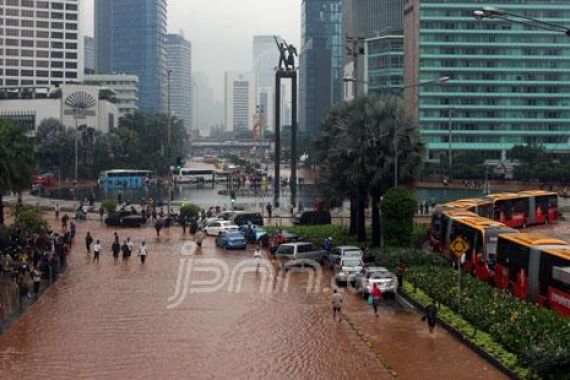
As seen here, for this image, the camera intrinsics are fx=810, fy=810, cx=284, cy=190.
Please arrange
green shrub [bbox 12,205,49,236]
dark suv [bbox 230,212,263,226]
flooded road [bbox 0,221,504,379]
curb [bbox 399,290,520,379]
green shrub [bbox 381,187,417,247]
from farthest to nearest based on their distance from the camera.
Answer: dark suv [bbox 230,212,263,226] → green shrub [bbox 12,205,49,236] → green shrub [bbox 381,187,417,247] → flooded road [bbox 0,221,504,379] → curb [bbox 399,290,520,379]

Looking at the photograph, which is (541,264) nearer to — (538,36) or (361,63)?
(538,36)

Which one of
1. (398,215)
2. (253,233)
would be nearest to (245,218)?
(253,233)

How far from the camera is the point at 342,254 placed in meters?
34.5

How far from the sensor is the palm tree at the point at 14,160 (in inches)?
1614

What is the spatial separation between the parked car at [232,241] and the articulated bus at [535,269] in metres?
16.5

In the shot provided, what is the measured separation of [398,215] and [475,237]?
4.11 meters

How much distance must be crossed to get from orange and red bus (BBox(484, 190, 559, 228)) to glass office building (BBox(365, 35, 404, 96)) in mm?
79530

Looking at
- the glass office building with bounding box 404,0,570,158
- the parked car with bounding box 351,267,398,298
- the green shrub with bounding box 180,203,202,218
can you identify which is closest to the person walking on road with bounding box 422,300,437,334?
the parked car with bounding box 351,267,398,298

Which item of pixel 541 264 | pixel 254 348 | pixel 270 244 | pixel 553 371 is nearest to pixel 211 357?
pixel 254 348

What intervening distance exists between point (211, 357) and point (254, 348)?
4.74 feet

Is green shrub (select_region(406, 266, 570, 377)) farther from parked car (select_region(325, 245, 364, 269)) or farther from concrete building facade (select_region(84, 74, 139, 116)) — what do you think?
concrete building facade (select_region(84, 74, 139, 116))

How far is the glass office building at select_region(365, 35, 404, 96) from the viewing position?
134 metres

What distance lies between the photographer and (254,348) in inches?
841

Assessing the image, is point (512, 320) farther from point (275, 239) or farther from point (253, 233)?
point (253, 233)
